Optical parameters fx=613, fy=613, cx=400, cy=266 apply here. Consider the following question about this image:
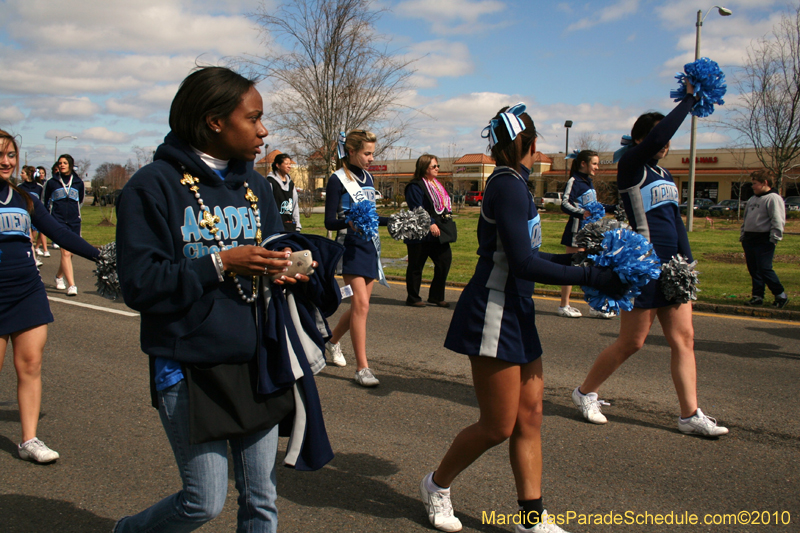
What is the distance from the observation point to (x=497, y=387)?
2816 millimetres

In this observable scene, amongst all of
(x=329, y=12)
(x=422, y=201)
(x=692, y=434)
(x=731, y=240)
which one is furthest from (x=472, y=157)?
(x=692, y=434)

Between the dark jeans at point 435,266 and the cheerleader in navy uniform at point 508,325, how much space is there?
6209 millimetres

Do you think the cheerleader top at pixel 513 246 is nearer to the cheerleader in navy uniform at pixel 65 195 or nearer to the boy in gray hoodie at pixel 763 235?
the boy in gray hoodie at pixel 763 235

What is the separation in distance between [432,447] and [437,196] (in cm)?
532

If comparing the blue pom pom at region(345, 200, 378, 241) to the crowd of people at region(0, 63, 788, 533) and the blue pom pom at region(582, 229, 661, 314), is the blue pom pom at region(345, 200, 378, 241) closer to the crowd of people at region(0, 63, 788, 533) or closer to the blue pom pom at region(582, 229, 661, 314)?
the crowd of people at region(0, 63, 788, 533)

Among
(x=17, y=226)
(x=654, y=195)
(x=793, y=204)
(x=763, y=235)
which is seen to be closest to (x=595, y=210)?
(x=654, y=195)

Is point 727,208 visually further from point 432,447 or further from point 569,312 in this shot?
point 432,447

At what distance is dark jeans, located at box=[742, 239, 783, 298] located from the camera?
8.97 meters

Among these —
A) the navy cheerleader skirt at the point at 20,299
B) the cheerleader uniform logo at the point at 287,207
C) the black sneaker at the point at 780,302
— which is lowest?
the black sneaker at the point at 780,302

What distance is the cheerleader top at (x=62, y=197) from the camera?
1109 cm

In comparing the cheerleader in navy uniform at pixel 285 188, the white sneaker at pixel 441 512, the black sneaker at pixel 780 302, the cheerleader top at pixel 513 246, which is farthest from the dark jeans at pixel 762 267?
the white sneaker at pixel 441 512

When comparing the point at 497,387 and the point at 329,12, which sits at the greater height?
the point at 329,12

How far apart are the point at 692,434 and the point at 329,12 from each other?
14.3 m

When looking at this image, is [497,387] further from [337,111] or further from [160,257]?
[337,111]
